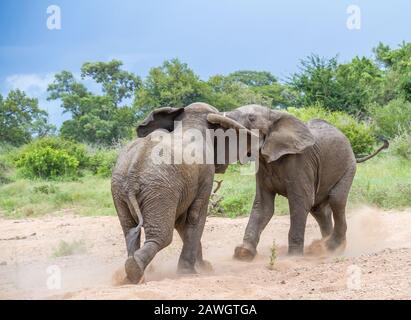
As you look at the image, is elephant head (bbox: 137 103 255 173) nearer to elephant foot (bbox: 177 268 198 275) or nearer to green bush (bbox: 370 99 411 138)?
elephant foot (bbox: 177 268 198 275)

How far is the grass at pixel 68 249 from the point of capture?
30.9 ft

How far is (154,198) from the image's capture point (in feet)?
20.8

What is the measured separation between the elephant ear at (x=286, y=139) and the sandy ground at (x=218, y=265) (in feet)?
3.98

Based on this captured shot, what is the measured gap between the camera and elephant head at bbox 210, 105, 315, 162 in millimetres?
8023

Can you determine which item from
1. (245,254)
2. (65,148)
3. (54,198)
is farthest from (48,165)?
(245,254)

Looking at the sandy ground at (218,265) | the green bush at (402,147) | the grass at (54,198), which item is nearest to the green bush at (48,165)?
the grass at (54,198)

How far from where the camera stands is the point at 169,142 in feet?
21.7

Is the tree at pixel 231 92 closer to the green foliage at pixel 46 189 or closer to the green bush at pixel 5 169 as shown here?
the green bush at pixel 5 169

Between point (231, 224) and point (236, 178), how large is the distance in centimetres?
542

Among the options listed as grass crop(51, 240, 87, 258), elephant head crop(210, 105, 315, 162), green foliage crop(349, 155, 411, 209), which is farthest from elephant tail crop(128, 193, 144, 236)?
green foliage crop(349, 155, 411, 209)

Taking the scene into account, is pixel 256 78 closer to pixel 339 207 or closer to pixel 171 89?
pixel 171 89

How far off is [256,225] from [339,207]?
46.0 inches
